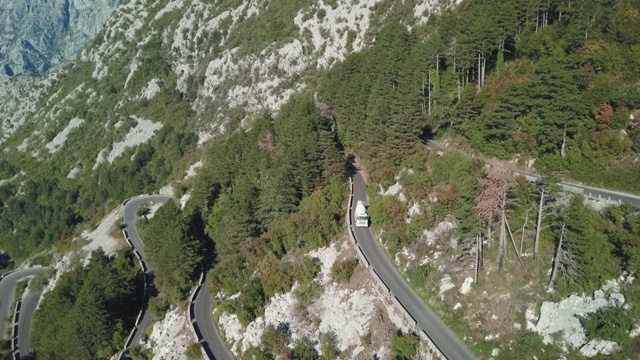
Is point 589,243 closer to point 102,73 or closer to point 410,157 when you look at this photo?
point 410,157

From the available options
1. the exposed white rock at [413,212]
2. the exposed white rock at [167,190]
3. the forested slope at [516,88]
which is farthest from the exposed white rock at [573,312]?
the exposed white rock at [167,190]

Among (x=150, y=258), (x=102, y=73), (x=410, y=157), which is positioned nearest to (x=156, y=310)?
(x=150, y=258)

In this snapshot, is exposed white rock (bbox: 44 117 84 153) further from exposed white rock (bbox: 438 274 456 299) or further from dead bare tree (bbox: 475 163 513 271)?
dead bare tree (bbox: 475 163 513 271)

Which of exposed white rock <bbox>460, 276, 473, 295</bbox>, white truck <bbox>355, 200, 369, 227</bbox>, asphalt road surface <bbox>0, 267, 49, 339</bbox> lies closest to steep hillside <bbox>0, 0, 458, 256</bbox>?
asphalt road surface <bbox>0, 267, 49, 339</bbox>

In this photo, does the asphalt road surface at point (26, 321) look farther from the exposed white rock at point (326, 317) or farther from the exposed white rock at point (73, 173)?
the exposed white rock at point (73, 173)

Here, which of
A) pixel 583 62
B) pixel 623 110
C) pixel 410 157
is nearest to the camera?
pixel 623 110
